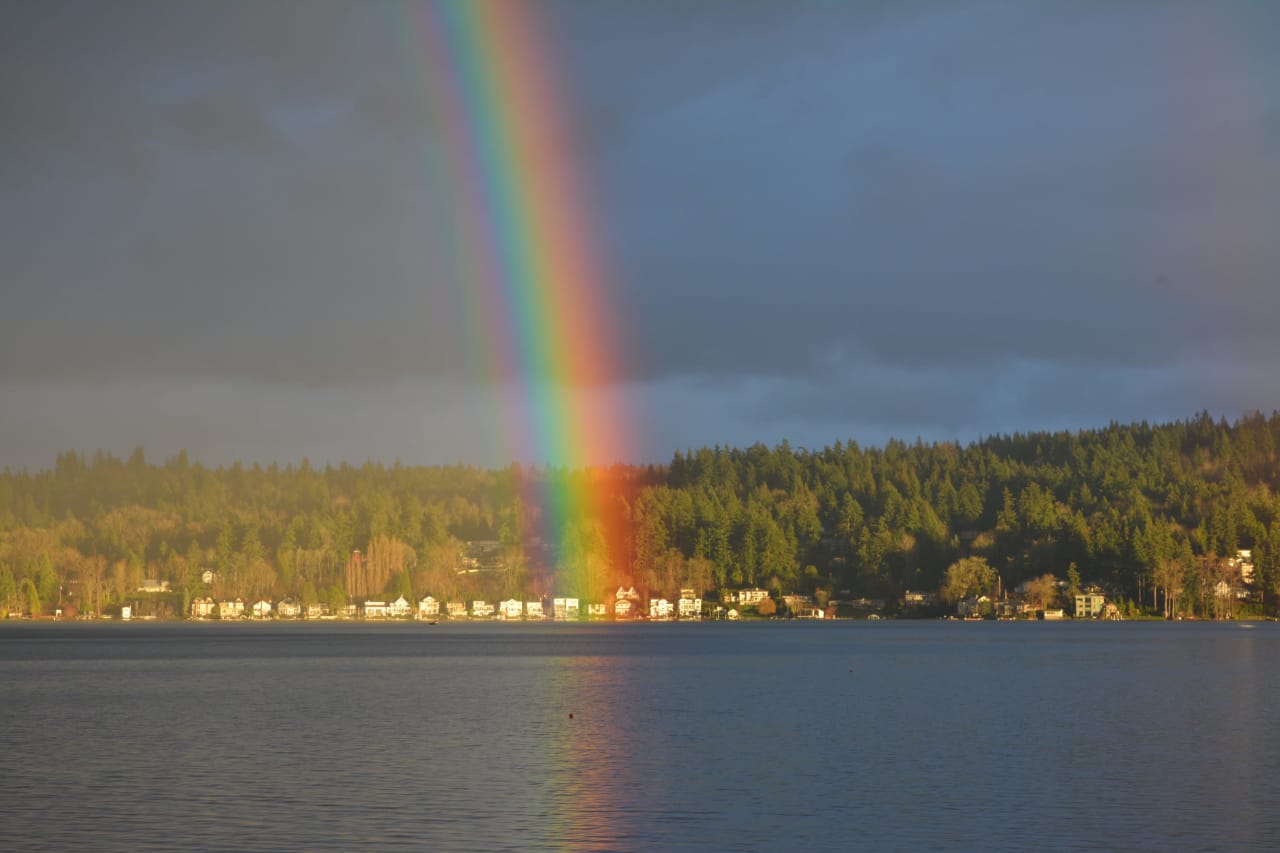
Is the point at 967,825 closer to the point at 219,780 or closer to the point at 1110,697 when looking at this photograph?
the point at 219,780

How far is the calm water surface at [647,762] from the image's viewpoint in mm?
40031

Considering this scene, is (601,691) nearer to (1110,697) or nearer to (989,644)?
(1110,697)

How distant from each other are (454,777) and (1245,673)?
3247 inches

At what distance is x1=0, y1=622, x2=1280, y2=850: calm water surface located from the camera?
40.0m

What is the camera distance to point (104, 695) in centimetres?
9606

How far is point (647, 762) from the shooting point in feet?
184

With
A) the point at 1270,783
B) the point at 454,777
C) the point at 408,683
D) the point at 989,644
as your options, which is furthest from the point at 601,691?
the point at 989,644

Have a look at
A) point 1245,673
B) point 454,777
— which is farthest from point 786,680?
point 454,777

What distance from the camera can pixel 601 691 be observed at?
322ft

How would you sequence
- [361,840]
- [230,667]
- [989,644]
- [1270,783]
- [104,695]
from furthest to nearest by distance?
[989,644], [230,667], [104,695], [1270,783], [361,840]

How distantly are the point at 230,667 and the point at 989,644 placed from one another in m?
98.8

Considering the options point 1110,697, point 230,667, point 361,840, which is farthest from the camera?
point 230,667

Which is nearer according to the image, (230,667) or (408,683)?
(408,683)

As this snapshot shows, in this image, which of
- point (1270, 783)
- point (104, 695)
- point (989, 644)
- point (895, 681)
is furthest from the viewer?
point (989, 644)
